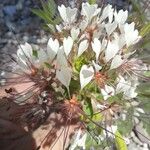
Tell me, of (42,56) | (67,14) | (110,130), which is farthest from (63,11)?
(110,130)

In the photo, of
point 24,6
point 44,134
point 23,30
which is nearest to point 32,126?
point 44,134

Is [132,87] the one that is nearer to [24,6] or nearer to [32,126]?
[32,126]

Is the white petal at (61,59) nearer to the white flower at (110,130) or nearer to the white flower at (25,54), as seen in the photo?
the white flower at (25,54)

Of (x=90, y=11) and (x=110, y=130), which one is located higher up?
(x=90, y=11)

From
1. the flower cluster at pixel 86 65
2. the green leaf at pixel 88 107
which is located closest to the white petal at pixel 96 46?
the flower cluster at pixel 86 65

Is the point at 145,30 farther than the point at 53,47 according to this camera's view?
Yes

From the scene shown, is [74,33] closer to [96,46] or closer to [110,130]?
[96,46]

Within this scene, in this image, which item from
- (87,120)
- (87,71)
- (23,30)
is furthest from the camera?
(23,30)

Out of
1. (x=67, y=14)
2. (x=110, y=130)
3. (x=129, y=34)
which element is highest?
(x=67, y=14)
